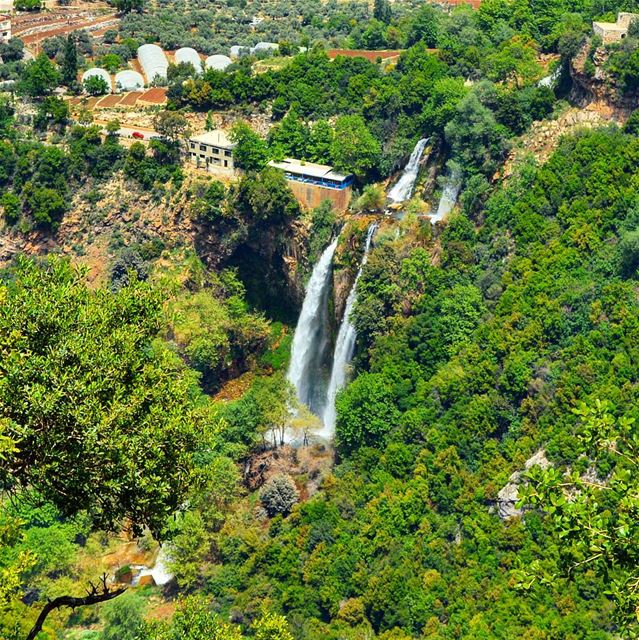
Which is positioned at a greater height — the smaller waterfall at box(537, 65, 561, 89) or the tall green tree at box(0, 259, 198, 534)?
the tall green tree at box(0, 259, 198, 534)

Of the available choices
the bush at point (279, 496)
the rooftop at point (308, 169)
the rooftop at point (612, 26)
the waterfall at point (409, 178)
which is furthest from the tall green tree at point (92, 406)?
the rooftop at point (612, 26)

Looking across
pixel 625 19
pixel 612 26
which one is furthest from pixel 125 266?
pixel 625 19

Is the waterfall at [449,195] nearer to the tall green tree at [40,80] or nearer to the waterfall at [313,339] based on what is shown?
the waterfall at [313,339]

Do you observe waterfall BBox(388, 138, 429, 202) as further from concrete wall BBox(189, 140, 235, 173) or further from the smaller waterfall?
concrete wall BBox(189, 140, 235, 173)

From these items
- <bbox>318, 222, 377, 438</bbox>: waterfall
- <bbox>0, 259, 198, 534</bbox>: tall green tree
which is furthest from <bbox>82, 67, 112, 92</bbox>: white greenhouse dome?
<bbox>0, 259, 198, 534</bbox>: tall green tree

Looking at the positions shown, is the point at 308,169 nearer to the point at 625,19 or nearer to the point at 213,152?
the point at 213,152

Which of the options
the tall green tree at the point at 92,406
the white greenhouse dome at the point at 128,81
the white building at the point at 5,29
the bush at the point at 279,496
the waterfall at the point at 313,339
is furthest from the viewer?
the white building at the point at 5,29
